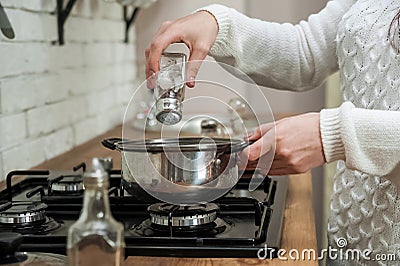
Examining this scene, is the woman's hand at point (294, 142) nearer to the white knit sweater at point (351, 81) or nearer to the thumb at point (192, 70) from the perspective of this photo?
the white knit sweater at point (351, 81)

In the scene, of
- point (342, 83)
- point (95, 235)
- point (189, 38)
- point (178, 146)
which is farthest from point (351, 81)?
point (95, 235)

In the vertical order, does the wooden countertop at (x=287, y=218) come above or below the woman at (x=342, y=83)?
below

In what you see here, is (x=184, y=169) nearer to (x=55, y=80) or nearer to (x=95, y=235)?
(x=95, y=235)

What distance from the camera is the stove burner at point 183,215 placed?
98 cm

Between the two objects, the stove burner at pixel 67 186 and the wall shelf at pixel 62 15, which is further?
the wall shelf at pixel 62 15

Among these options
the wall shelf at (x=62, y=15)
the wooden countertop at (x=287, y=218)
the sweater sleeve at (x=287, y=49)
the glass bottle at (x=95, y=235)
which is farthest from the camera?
the wall shelf at (x=62, y=15)

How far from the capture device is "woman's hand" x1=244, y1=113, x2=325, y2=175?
3.39 feet

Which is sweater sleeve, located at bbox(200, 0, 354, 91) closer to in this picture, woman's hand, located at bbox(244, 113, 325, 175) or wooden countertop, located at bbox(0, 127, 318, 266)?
wooden countertop, located at bbox(0, 127, 318, 266)

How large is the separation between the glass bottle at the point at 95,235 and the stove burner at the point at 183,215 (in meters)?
0.25

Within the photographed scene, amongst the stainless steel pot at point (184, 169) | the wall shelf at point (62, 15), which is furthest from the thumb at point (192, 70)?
the wall shelf at point (62, 15)

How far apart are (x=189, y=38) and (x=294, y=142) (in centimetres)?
30

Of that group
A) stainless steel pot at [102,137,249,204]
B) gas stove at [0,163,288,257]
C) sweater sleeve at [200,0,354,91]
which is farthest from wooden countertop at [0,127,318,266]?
sweater sleeve at [200,0,354,91]

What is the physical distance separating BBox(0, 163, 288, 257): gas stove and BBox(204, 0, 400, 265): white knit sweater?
0.47ft

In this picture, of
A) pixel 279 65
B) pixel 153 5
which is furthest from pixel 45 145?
pixel 153 5
